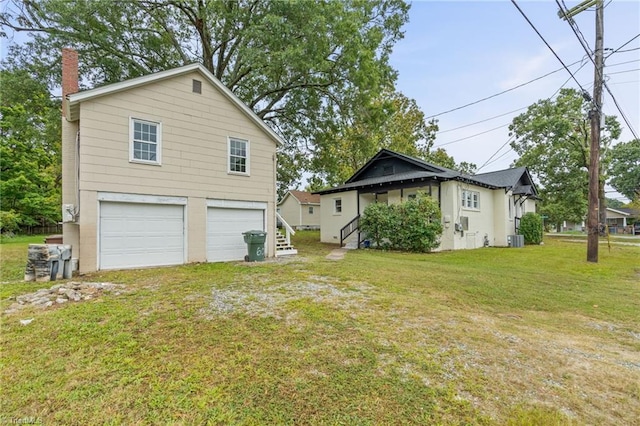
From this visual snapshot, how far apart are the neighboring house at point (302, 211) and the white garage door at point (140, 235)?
2483 cm

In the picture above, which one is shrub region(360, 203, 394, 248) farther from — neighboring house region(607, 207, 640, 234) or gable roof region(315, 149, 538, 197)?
neighboring house region(607, 207, 640, 234)

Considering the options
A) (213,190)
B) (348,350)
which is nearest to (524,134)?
(213,190)

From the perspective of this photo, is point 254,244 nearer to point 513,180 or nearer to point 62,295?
point 62,295

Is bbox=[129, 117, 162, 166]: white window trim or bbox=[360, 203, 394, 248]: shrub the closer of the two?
bbox=[129, 117, 162, 166]: white window trim

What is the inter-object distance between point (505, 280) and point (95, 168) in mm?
11512

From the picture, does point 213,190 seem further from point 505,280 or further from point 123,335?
point 505,280

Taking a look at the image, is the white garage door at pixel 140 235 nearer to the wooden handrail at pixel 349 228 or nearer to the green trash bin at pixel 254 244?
the green trash bin at pixel 254 244

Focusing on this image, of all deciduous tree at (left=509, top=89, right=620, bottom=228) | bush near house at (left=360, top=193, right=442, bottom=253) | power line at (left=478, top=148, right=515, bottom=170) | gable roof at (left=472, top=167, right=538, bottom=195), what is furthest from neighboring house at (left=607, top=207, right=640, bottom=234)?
bush near house at (left=360, top=193, right=442, bottom=253)

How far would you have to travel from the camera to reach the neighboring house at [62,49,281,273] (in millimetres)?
8156

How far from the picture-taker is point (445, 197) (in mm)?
15438

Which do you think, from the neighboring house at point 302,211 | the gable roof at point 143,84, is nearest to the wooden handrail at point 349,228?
the gable roof at point 143,84

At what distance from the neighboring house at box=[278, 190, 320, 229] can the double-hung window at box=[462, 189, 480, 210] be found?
20.0m

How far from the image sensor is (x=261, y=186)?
11414 millimetres

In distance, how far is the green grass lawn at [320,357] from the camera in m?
2.45
